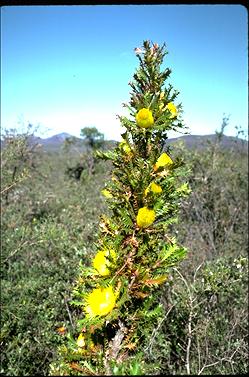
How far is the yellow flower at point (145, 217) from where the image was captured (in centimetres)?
233

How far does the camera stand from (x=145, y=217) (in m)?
2.33

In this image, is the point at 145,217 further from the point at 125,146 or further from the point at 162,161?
the point at 125,146

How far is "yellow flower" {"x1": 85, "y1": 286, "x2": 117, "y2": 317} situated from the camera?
2225mm

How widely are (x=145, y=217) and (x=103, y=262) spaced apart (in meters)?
0.40

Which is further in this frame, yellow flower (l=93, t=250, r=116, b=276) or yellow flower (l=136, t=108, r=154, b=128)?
yellow flower (l=136, t=108, r=154, b=128)

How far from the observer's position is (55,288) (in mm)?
8602

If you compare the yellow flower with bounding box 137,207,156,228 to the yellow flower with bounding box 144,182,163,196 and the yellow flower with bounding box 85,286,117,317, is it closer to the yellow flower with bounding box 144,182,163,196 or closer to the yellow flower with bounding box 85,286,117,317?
the yellow flower with bounding box 144,182,163,196

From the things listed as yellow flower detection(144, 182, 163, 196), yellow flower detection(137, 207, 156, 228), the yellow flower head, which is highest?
the yellow flower head

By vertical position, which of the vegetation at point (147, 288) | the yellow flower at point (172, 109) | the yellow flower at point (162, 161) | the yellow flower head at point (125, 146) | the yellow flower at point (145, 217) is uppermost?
the yellow flower at point (172, 109)

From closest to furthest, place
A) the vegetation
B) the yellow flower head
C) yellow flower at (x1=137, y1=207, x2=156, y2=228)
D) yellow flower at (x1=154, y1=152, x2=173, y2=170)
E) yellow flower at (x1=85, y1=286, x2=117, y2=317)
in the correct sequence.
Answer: yellow flower at (x1=85, y1=286, x2=117, y2=317) < yellow flower at (x1=137, y1=207, x2=156, y2=228) < yellow flower at (x1=154, y1=152, x2=173, y2=170) < the yellow flower head < the vegetation

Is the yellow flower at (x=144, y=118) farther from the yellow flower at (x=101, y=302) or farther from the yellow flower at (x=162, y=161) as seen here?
the yellow flower at (x=101, y=302)

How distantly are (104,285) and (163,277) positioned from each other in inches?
14.8

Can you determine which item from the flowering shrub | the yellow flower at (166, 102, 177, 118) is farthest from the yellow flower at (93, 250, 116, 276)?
the yellow flower at (166, 102, 177, 118)

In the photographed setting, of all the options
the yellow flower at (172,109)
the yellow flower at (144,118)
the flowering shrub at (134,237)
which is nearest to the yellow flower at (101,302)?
the flowering shrub at (134,237)
